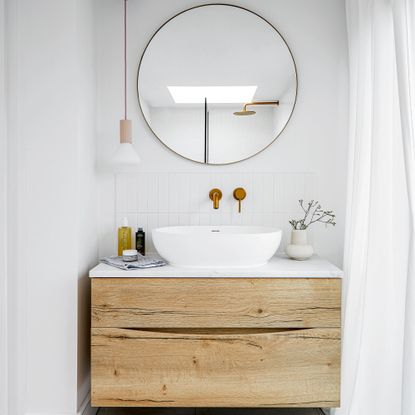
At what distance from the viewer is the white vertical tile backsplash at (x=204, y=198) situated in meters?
2.25

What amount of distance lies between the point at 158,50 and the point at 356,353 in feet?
5.67

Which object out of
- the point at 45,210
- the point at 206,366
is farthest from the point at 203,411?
the point at 45,210

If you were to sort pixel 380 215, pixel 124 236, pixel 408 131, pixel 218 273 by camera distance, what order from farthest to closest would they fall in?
1. pixel 124 236
2. pixel 218 273
3. pixel 380 215
4. pixel 408 131

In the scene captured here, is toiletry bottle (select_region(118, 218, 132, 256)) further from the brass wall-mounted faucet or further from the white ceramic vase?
the white ceramic vase

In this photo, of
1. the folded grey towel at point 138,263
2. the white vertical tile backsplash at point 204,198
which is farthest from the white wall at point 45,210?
the white vertical tile backsplash at point 204,198

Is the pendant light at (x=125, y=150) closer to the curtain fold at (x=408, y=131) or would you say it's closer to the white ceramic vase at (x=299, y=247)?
the white ceramic vase at (x=299, y=247)

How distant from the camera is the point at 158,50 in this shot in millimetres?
2213

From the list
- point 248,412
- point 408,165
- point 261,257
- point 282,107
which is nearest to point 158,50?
point 282,107

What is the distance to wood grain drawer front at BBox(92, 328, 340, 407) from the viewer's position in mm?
1768

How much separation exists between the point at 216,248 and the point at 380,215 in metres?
0.65

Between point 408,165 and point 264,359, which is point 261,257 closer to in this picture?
point 264,359

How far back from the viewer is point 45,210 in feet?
6.11

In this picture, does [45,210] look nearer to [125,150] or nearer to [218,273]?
[125,150]

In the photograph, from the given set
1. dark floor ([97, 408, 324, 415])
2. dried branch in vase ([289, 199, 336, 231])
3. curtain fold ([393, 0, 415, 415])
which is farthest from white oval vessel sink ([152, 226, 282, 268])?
dark floor ([97, 408, 324, 415])
